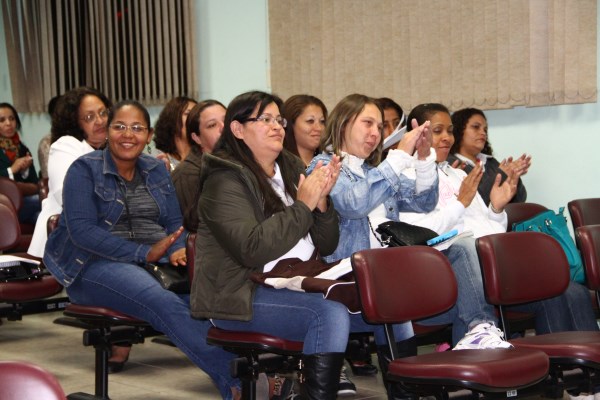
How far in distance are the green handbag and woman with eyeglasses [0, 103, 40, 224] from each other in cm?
367

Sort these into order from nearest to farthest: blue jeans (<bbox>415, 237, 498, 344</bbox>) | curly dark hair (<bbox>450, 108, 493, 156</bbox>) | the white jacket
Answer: blue jeans (<bbox>415, 237, 498, 344</bbox>) → the white jacket → curly dark hair (<bbox>450, 108, 493, 156</bbox>)

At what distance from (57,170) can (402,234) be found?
2196 mm

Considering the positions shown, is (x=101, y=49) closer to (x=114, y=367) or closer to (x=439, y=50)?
(x=439, y=50)

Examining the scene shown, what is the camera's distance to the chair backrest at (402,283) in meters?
3.00

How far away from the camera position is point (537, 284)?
11.4ft

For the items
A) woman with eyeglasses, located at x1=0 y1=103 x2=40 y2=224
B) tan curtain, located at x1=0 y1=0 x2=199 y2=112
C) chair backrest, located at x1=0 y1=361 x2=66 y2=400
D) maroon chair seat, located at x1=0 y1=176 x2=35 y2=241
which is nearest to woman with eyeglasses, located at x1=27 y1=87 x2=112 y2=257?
maroon chair seat, located at x1=0 y1=176 x2=35 y2=241

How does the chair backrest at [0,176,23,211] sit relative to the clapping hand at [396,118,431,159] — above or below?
below

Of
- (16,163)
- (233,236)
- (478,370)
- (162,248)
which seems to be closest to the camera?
(478,370)

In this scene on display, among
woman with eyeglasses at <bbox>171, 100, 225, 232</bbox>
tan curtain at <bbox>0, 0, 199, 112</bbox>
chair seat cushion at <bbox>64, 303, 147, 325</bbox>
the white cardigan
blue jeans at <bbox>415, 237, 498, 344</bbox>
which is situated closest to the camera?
blue jeans at <bbox>415, 237, 498, 344</bbox>

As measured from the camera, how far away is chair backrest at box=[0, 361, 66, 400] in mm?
1581

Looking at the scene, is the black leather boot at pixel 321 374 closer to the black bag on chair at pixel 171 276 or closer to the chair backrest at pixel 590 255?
the black bag on chair at pixel 171 276

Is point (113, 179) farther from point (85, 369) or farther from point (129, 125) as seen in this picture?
point (85, 369)

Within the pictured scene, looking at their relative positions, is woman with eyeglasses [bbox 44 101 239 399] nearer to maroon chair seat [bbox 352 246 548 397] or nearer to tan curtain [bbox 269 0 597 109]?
maroon chair seat [bbox 352 246 548 397]

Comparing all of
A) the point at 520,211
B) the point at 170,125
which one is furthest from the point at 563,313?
the point at 170,125
